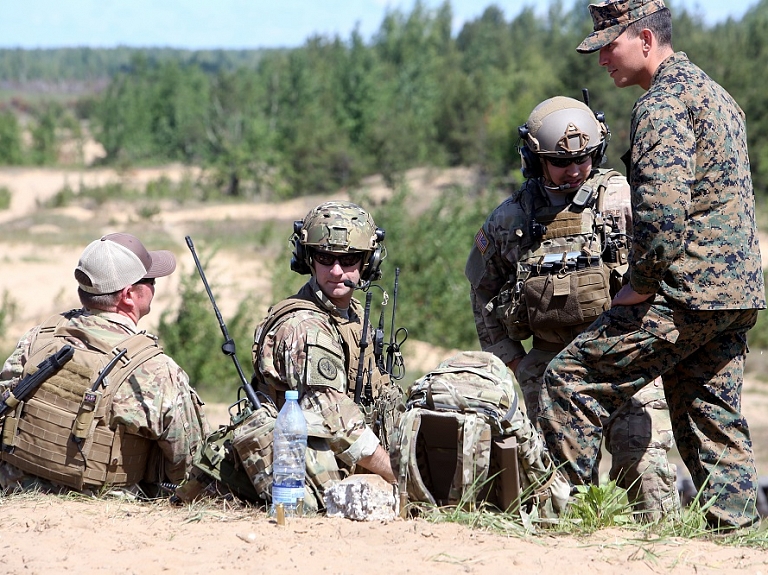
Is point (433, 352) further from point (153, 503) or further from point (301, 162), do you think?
point (301, 162)

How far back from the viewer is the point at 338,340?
15.5 ft

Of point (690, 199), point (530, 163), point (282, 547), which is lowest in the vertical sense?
point (282, 547)

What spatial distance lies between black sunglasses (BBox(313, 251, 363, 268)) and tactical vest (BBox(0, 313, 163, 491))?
0.84 metres

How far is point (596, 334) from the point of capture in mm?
4531

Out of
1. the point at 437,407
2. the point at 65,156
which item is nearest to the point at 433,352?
the point at 437,407

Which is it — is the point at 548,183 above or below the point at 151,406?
above

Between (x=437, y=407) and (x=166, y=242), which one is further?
(x=166, y=242)

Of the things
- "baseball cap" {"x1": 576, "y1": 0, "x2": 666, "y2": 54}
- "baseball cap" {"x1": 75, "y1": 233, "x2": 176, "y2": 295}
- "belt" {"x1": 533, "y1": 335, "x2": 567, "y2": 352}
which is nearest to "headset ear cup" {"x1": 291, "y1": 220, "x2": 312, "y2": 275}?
"baseball cap" {"x1": 75, "y1": 233, "x2": 176, "y2": 295}

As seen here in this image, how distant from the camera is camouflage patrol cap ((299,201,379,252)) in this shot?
4.76m

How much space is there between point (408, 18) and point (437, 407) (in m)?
79.9

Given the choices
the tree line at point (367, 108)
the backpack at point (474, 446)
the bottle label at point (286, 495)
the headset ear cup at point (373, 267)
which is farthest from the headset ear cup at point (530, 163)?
the tree line at point (367, 108)

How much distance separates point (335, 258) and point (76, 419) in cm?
134

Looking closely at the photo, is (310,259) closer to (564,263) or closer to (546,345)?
(564,263)

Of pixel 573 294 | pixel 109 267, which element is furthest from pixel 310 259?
pixel 573 294
